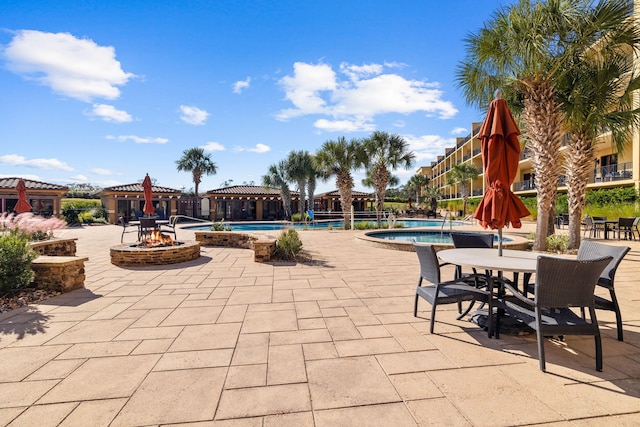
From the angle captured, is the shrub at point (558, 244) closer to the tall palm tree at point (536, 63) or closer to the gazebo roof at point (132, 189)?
the tall palm tree at point (536, 63)

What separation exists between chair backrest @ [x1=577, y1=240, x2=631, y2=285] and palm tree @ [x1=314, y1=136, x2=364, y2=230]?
13024 millimetres

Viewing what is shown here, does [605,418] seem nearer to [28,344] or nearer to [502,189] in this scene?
[502,189]

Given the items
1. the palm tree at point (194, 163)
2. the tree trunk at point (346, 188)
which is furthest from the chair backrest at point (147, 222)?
the palm tree at point (194, 163)

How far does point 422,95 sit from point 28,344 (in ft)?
55.4

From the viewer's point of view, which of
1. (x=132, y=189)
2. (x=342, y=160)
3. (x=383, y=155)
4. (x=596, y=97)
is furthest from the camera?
(x=132, y=189)

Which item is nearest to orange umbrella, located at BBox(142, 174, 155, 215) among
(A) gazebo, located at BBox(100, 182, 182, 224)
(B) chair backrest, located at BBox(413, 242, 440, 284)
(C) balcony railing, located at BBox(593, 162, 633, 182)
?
(B) chair backrest, located at BBox(413, 242, 440, 284)

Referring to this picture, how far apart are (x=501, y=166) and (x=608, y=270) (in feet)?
4.74

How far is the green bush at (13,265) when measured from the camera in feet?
12.8

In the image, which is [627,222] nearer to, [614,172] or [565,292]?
[614,172]

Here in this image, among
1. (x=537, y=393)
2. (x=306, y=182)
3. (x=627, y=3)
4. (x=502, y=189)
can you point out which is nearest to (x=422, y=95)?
(x=627, y=3)

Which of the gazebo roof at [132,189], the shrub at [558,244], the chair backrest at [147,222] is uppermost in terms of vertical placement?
the gazebo roof at [132,189]

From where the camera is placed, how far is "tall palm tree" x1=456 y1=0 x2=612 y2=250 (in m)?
6.67

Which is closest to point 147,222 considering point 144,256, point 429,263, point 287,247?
point 144,256

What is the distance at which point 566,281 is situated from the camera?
7.51ft
